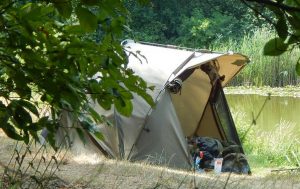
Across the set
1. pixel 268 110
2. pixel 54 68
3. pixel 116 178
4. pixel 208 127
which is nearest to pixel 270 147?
pixel 208 127

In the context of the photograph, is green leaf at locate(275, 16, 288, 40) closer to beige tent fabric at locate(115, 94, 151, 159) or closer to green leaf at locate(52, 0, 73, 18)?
green leaf at locate(52, 0, 73, 18)

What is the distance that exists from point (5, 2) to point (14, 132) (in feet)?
0.79

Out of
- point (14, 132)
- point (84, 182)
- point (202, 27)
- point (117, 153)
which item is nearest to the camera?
point (14, 132)

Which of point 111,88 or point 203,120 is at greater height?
point 111,88

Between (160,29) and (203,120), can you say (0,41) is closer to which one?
(203,120)

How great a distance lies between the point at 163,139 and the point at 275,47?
16.8ft

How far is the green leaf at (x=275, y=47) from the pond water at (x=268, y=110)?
7.76m

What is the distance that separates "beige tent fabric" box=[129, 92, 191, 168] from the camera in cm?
584

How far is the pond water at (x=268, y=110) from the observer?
967cm

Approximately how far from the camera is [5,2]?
1110 millimetres

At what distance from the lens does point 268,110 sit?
12352 mm

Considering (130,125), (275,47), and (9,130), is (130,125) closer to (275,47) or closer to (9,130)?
(9,130)

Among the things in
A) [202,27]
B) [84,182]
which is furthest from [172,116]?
[202,27]

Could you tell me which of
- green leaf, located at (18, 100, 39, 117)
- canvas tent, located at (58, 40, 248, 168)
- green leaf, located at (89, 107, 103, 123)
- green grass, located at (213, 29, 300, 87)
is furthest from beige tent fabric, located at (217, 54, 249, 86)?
green grass, located at (213, 29, 300, 87)
